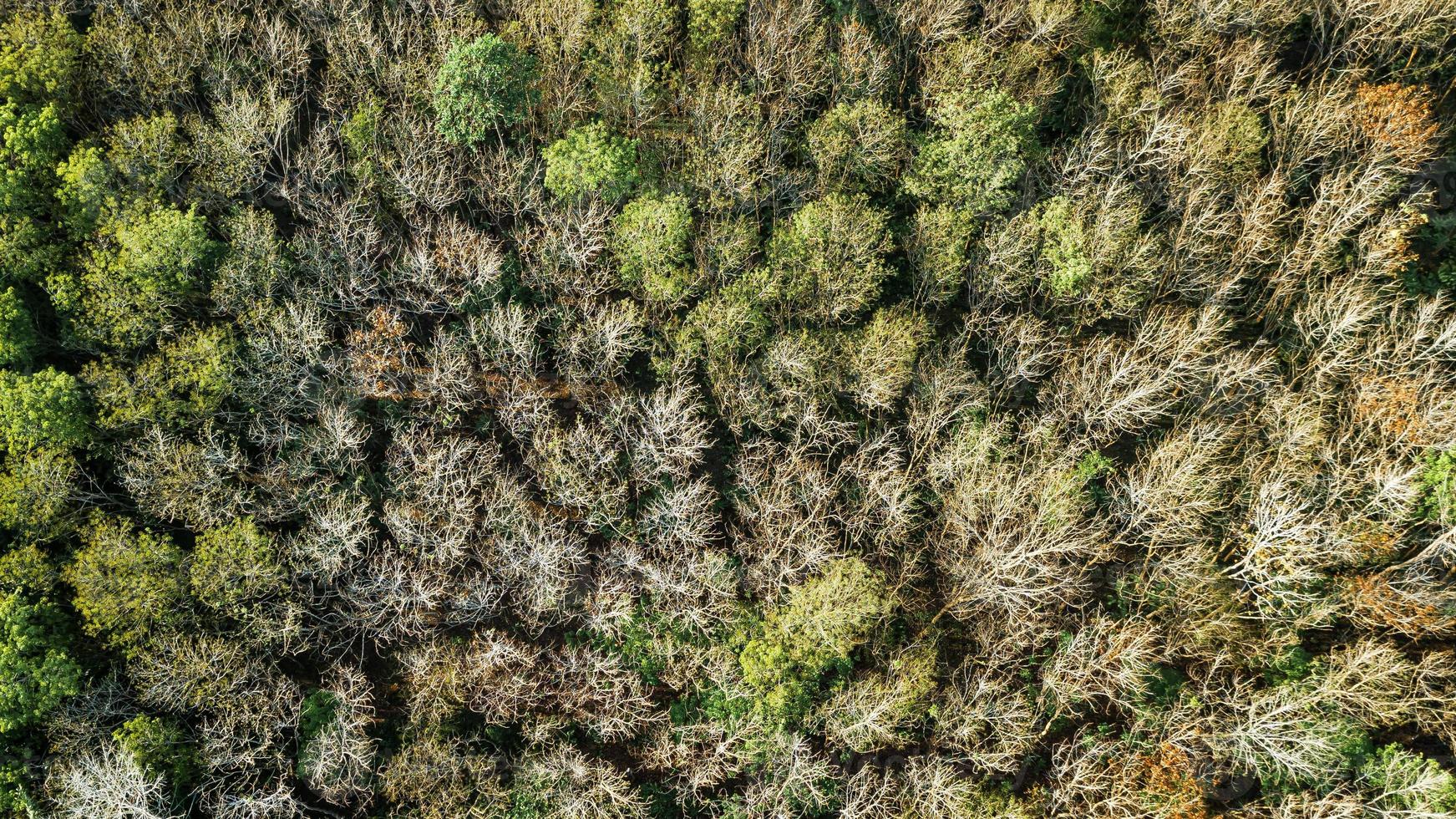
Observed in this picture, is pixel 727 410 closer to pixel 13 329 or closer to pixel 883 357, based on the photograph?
pixel 883 357

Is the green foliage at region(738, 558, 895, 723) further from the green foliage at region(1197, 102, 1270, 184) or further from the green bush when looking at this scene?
the green bush

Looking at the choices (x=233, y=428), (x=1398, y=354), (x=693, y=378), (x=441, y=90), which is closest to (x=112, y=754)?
(x=233, y=428)

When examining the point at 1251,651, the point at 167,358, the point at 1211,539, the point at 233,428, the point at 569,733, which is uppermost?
the point at 167,358

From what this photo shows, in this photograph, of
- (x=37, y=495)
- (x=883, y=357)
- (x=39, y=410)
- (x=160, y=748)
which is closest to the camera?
(x=160, y=748)

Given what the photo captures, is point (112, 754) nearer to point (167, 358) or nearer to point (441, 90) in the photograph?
point (167, 358)

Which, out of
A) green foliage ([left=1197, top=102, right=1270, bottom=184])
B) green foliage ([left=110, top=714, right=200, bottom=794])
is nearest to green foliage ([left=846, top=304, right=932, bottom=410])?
green foliage ([left=1197, top=102, right=1270, bottom=184])

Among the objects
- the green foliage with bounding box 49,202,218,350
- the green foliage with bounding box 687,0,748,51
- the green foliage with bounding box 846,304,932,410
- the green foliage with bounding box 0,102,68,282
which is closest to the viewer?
the green foliage with bounding box 49,202,218,350

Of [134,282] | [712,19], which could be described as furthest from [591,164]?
[134,282]
